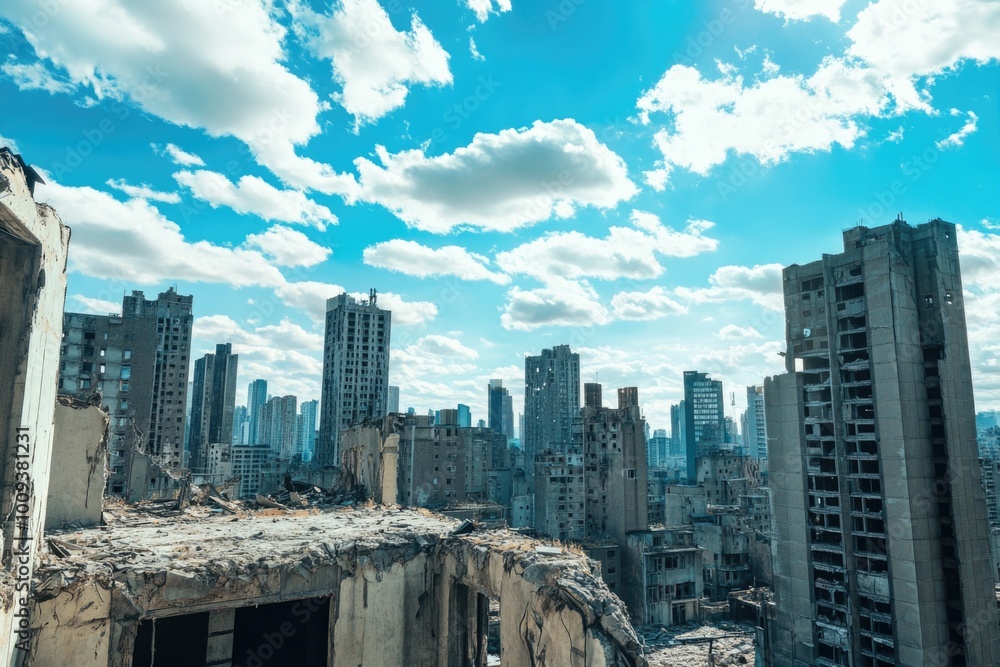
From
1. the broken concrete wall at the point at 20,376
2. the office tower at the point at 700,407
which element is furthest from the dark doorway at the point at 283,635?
the office tower at the point at 700,407

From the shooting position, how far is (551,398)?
16375cm

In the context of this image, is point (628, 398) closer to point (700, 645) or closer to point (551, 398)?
point (700, 645)

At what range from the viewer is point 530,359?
563 ft

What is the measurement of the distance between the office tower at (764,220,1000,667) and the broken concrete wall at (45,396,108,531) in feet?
115

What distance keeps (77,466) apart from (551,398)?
152017mm

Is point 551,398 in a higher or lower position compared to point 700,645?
higher

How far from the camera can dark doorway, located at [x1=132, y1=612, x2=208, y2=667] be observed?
14.8 m

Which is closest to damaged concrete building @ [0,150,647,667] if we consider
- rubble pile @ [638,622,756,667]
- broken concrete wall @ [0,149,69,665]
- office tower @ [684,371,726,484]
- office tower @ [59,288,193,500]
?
broken concrete wall @ [0,149,69,665]

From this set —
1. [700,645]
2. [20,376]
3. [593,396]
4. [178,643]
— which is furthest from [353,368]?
[20,376]

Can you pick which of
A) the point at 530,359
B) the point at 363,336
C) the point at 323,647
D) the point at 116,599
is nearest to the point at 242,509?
the point at 323,647

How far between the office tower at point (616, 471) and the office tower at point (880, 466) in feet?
108

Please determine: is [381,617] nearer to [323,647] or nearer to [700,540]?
[323,647]

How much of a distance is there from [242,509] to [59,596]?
417 inches

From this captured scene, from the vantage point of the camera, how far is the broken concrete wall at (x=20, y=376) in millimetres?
8211
